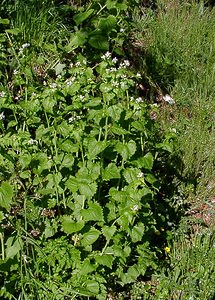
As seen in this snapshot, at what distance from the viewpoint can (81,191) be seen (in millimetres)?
2775

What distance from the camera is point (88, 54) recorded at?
4.23m

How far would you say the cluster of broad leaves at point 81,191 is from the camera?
8.95 ft

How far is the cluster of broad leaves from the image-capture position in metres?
2.73

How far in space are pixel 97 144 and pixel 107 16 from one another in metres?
1.71

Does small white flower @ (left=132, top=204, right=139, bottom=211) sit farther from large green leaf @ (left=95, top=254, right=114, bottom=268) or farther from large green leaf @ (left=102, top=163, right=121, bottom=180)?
large green leaf @ (left=95, top=254, right=114, bottom=268)

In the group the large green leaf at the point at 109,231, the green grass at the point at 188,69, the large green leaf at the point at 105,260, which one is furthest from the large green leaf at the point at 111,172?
the green grass at the point at 188,69

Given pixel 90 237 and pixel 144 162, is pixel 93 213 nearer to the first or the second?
pixel 90 237

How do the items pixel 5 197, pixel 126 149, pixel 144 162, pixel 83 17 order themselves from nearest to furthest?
pixel 5 197 → pixel 126 149 → pixel 144 162 → pixel 83 17

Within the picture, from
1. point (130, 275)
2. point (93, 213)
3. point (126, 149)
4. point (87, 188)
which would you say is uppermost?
point (126, 149)

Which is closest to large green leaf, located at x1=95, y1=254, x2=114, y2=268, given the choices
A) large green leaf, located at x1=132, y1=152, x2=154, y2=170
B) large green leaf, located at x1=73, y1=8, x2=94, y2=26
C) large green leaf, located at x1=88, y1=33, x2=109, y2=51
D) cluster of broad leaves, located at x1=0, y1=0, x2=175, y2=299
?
cluster of broad leaves, located at x1=0, y1=0, x2=175, y2=299

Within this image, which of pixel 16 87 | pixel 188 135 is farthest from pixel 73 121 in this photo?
pixel 188 135

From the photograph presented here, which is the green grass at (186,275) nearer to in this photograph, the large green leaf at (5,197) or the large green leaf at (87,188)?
the large green leaf at (87,188)

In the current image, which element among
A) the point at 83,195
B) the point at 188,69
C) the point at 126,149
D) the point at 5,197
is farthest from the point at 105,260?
the point at 188,69

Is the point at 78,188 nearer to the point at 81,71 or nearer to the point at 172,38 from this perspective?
the point at 81,71
